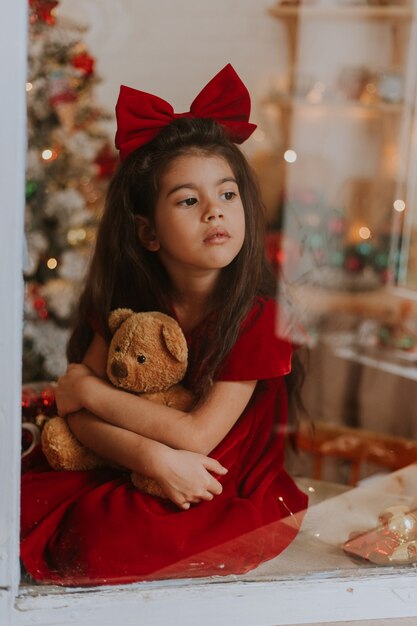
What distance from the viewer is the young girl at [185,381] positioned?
2.60ft

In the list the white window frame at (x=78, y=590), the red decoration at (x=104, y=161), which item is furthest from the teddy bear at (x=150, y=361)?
the red decoration at (x=104, y=161)

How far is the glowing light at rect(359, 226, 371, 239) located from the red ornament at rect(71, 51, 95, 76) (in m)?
1.25

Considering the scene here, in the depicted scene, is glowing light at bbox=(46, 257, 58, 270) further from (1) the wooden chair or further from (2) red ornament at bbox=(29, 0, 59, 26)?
(2) red ornament at bbox=(29, 0, 59, 26)

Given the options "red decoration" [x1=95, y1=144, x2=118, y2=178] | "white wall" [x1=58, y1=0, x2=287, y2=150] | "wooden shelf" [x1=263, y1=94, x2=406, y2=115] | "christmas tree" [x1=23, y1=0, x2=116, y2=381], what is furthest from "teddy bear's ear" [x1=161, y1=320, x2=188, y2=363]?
"wooden shelf" [x1=263, y1=94, x2=406, y2=115]

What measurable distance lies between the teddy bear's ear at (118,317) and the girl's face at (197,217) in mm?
69

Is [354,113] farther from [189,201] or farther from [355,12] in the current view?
[189,201]

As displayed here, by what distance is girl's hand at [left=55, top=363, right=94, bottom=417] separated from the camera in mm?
837

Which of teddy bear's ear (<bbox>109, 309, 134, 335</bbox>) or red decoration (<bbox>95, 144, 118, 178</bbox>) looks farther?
red decoration (<bbox>95, 144, 118, 178</bbox>)

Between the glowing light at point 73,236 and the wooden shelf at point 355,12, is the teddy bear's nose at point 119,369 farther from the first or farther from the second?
the wooden shelf at point 355,12

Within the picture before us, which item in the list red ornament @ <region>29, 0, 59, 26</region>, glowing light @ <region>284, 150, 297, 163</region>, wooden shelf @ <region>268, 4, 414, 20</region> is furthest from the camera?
glowing light @ <region>284, 150, 297, 163</region>

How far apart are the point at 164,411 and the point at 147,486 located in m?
0.08

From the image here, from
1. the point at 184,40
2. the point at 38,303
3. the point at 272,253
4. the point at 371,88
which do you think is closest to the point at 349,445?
the point at 38,303

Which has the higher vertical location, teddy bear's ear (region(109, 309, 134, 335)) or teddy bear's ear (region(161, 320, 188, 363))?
teddy bear's ear (region(109, 309, 134, 335))

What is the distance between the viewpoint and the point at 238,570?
819 mm
